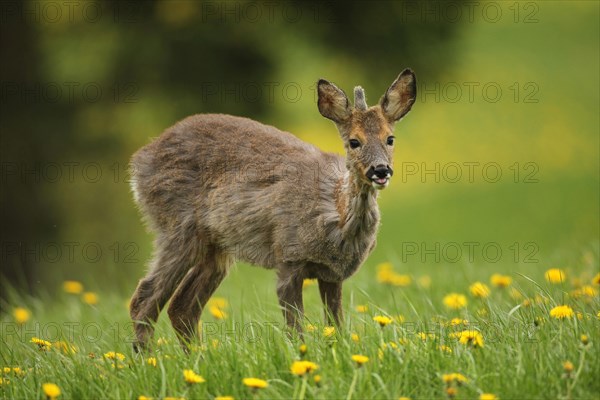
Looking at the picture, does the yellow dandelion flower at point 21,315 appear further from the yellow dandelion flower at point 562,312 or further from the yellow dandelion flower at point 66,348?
the yellow dandelion flower at point 562,312

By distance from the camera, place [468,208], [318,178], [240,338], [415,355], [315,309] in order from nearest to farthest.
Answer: [415,355], [240,338], [318,178], [315,309], [468,208]

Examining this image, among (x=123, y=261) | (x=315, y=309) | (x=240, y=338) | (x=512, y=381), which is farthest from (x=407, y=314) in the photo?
(x=123, y=261)

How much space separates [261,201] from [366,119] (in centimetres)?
103

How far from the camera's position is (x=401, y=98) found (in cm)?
621

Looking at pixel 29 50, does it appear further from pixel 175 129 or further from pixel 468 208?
pixel 468 208

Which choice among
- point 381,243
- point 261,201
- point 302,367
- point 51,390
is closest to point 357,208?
point 261,201

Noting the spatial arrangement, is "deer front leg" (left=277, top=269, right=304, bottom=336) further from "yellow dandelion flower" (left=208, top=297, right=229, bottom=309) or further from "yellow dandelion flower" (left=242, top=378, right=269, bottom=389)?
"yellow dandelion flower" (left=242, top=378, right=269, bottom=389)

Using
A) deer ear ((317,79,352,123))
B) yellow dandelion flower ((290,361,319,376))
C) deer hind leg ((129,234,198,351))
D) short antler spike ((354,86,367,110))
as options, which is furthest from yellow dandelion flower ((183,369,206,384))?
deer hind leg ((129,234,198,351))

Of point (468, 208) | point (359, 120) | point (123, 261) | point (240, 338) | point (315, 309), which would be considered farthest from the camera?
point (468, 208)

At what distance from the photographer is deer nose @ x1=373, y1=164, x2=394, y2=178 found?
5777 mm

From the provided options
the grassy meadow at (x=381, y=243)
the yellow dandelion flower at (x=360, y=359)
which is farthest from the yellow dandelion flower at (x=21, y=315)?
A: the yellow dandelion flower at (x=360, y=359)

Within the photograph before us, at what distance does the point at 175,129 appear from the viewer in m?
7.21

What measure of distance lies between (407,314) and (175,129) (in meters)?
2.19

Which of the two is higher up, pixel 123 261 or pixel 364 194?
pixel 364 194
